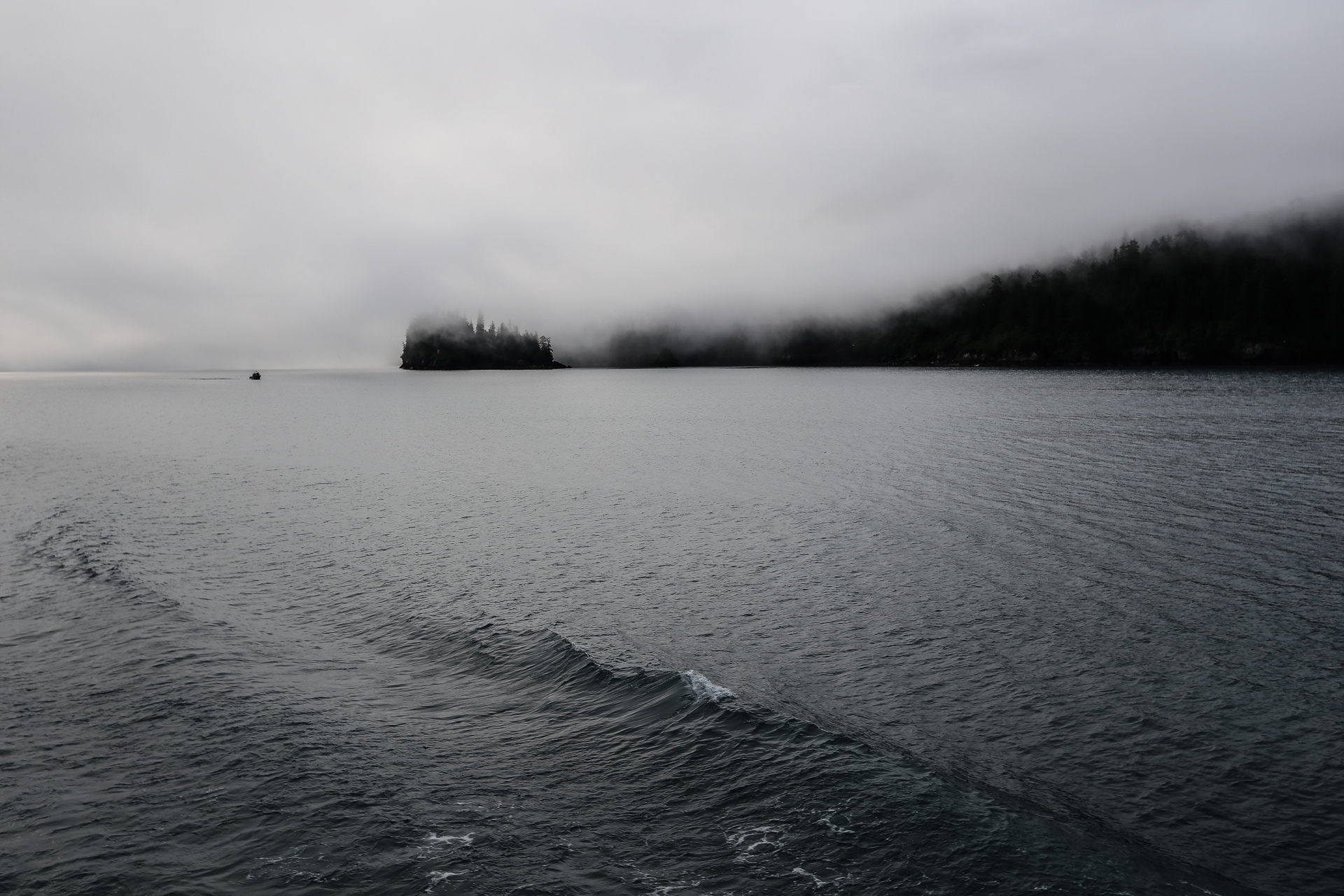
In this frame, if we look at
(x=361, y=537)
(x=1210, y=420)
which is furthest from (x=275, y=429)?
(x=1210, y=420)

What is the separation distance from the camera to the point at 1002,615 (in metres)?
38.9

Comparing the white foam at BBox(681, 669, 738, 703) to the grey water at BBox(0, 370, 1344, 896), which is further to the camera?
the white foam at BBox(681, 669, 738, 703)

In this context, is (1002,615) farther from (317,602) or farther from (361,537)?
(361,537)

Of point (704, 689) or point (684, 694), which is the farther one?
point (704, 689)

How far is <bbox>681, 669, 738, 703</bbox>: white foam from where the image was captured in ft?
99.6

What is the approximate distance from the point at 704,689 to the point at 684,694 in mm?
822

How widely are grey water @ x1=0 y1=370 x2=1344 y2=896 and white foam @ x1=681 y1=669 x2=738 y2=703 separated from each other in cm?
17

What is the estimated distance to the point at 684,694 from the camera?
3095 cm

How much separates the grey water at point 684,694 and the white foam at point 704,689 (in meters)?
0.17

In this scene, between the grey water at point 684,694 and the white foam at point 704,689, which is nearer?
the grey water at point 684,694

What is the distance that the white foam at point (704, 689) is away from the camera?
99.6 ft

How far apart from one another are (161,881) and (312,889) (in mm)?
3948

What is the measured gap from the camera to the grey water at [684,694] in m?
21.1

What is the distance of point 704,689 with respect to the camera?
3112 cm
